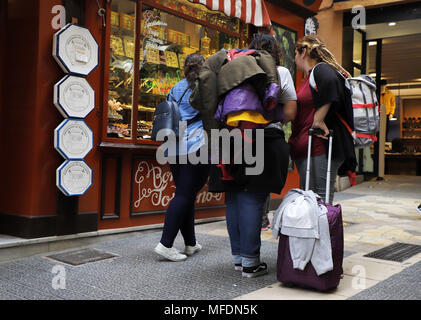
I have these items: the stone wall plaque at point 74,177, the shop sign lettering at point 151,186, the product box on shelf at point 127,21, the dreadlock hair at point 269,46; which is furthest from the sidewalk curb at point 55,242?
the dreadlock hair at point 269,46

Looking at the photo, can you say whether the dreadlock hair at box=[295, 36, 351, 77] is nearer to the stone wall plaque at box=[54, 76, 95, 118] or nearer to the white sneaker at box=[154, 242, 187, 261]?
the white sneaker at box=[154, 242, 187, 261]

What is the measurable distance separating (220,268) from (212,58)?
1.73 meters

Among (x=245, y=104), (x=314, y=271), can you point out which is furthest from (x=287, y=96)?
(x=314, y=271)

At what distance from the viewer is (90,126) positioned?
474 cm

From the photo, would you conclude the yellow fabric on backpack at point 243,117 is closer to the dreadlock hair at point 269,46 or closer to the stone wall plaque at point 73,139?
the dreadlock hair at point 269,46

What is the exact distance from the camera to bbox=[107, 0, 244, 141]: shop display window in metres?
5.17

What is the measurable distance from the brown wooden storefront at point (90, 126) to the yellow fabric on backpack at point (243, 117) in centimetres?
199

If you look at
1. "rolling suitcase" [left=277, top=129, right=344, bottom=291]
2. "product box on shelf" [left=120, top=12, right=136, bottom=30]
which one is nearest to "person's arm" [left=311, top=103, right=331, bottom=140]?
"rolling suitcase" [left=277, top=129, right=344, bottom=291]

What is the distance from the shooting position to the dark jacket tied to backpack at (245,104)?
3215 millimetres

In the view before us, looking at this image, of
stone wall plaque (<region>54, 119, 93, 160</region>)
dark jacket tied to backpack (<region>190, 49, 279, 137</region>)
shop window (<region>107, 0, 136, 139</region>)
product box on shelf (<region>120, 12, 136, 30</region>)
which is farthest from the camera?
product box on shelf (<region>120, 12, 136, 30</region>)

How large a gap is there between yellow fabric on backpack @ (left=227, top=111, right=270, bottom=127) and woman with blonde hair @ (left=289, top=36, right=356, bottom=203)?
0.49m

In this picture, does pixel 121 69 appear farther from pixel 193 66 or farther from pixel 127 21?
pixel 193 66

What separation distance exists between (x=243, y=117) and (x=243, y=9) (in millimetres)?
3151
